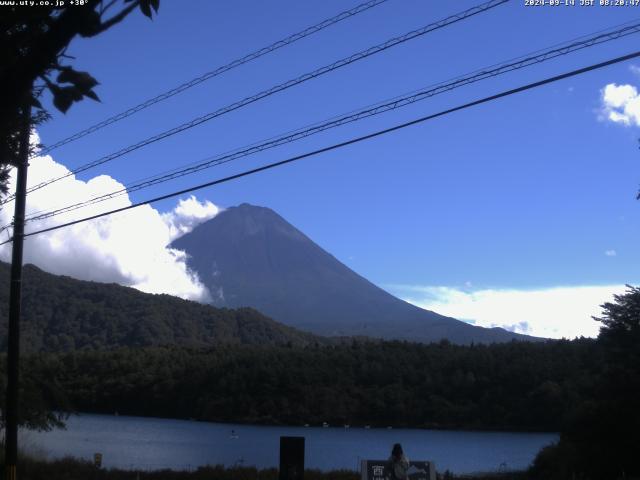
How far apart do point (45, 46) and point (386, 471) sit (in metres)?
9.14

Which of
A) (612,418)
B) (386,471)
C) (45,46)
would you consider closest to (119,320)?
(612,418)

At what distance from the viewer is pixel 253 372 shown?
263ft

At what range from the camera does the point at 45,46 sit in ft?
11.0

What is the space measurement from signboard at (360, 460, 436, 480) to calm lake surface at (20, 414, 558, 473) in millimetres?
16973

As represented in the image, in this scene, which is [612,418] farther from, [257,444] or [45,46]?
[257,444]

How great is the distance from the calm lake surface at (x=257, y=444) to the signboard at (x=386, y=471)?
17.0m

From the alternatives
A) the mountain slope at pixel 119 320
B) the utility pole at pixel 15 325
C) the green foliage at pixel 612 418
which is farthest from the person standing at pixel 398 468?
the mountain slope at pixel 119 320

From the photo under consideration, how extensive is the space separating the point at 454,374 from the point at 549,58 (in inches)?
2858

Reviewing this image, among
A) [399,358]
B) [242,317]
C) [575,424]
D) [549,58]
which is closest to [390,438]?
[399,358]

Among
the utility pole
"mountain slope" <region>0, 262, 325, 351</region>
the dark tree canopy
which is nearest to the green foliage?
the utility pole

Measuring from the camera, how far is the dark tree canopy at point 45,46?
334cm

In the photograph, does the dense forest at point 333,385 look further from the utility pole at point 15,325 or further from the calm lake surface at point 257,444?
the utility pole at point 15,325

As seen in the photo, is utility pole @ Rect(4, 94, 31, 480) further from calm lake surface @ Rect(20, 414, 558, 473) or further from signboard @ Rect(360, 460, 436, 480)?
calm lake surface @ Rect(20, 414, 558, 473)

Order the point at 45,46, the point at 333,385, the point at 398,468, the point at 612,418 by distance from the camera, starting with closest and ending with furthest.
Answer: the point at 45,46 → the point at 398,468 → the point at 612,418 → the point at 333,385
